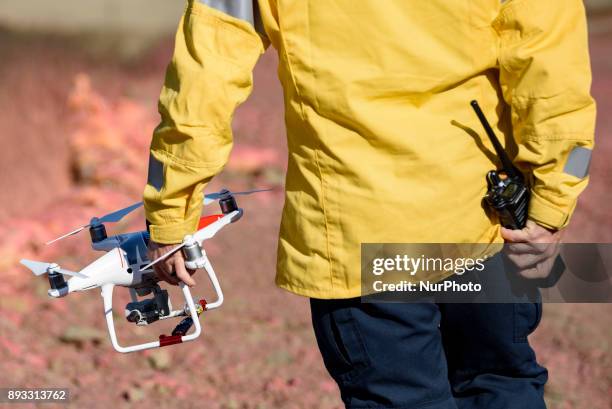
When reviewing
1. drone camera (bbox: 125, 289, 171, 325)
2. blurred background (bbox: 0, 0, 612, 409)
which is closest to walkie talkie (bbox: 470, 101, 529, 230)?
drone camera (bbox: 125, 289, 171, 325)

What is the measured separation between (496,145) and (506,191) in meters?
0.10

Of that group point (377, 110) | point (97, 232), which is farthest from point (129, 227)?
point (377, 110)

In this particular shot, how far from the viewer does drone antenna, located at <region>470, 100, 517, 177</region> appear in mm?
2057

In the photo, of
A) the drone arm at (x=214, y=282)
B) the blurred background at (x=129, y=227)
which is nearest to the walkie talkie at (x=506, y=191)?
the drone arm at (x=214, y=282)

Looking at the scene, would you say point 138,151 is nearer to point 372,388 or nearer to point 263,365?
point 263,365

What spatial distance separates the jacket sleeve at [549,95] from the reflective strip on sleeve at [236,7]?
0.49 meters

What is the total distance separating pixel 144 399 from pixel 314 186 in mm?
1538

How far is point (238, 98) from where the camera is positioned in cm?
206

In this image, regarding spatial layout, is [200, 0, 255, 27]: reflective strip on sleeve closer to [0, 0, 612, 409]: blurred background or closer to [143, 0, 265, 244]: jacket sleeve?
[143, 0, 265, 244]: jacket sleeve

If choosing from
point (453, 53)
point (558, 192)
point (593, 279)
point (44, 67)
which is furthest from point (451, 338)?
point (44, 67)

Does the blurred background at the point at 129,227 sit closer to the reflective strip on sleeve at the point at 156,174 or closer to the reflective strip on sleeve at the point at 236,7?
the reflective strip on sleeve at the point at 156,174

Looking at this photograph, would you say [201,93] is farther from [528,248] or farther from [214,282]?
[528,248]

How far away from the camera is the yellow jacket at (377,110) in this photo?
6.50 ft

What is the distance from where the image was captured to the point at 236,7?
2.03 metres
